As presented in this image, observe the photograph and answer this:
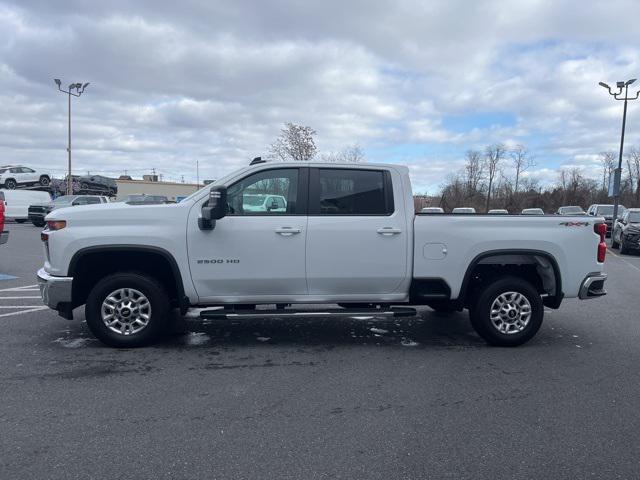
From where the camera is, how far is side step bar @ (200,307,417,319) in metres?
5.64

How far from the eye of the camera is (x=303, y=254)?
5750 mm

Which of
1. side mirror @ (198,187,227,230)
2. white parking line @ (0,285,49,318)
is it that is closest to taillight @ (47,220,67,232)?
side mirror @ (198,187,227,230)

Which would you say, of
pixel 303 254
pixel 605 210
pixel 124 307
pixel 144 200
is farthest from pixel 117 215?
pixel 605 210

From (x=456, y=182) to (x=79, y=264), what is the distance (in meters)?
63.4

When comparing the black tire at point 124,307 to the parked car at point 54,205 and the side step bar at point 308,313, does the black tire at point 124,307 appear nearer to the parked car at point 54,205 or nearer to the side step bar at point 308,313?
the side step bar at point 308,313

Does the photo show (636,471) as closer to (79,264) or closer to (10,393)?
(10,393)

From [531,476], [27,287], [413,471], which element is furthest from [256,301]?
[27,287]

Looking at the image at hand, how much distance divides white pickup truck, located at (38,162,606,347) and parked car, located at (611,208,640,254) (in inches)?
532

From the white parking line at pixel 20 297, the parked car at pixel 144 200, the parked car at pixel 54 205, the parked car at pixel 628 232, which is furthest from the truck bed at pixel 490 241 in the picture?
the parked car at pixel 54 205

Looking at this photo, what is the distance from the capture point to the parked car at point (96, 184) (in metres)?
43.7

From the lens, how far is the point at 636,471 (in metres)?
3.33

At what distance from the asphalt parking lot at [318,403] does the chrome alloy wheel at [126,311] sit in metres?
0.27

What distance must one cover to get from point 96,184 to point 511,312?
144 feet

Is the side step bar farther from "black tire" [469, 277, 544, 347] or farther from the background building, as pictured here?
the background building
